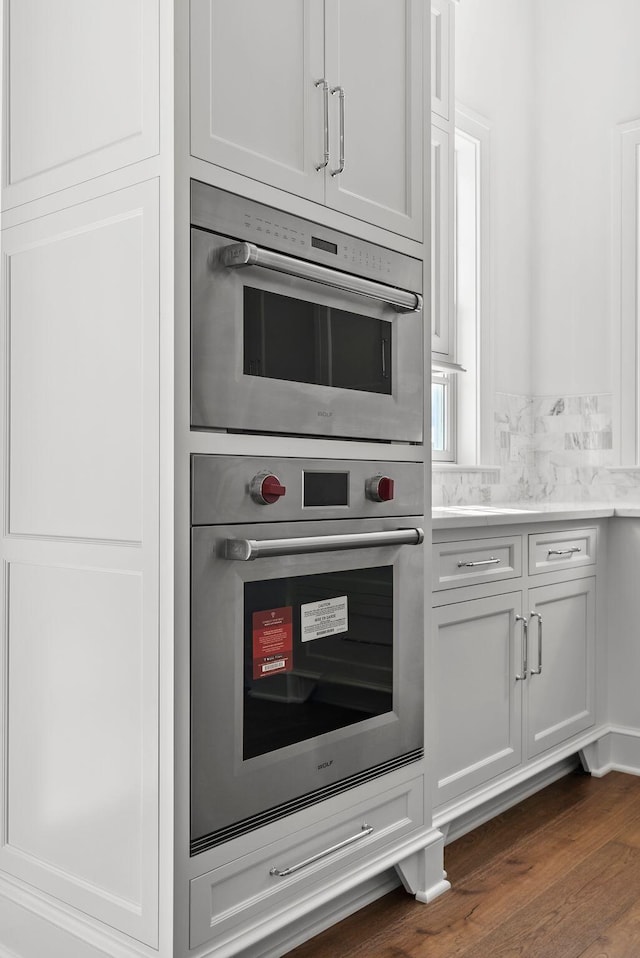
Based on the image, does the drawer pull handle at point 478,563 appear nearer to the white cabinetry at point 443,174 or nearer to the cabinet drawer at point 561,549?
the cabinet drawer at point 561,549

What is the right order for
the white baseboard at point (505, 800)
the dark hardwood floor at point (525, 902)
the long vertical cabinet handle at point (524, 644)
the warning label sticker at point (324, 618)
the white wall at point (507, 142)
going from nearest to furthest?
the warning label sticker at point (324, 618) → the dark hardwood floor at point (525, 902) → the white baseboard at point (505, 800) → the long vertical cabinet handle at point (524, 644) → the white wall at point (507, 142)

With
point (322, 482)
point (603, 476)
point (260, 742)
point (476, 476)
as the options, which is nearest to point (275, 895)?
point (260, 742)

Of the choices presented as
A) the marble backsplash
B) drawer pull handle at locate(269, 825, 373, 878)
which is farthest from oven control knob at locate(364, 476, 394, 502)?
the marble backsplash

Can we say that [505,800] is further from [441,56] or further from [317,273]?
[441,56]

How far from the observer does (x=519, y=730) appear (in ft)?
8.61

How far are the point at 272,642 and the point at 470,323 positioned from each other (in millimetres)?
2163

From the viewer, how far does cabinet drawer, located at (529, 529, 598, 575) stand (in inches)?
106

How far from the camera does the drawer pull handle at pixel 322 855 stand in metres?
1.71

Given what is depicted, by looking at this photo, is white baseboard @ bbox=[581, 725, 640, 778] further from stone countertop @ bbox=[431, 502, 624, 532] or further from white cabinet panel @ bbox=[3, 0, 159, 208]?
white cabinet panel @ bbox=[3, 0, 159, 208]

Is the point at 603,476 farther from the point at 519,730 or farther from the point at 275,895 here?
the point at 275,895

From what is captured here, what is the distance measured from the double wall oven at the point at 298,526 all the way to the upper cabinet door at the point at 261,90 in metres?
0.10

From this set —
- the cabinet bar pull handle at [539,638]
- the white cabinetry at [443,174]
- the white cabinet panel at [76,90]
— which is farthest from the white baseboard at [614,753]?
the white cabinet panel at [76,90]

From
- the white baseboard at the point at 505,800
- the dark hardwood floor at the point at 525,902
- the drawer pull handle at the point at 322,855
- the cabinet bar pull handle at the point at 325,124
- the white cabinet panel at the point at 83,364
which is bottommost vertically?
the dark hardwood floor at the point at 525,902

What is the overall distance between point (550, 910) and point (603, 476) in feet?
6.23
